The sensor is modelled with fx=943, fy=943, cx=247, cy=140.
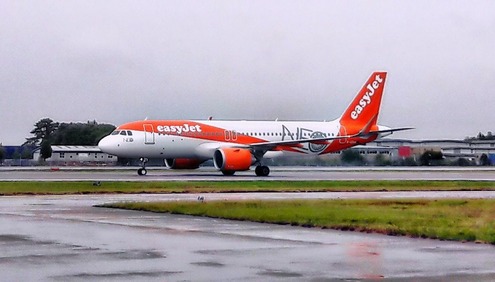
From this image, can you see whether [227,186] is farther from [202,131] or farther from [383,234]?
[383,234]

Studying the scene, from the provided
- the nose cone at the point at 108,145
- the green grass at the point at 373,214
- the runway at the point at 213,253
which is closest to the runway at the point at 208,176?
the nose cone at the point at 108,145

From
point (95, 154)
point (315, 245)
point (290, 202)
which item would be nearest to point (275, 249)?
point (315, 245)

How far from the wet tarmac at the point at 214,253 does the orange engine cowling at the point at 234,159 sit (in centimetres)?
3374

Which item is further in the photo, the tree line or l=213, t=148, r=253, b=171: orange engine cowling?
the tree line

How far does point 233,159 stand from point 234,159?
2.7 inches

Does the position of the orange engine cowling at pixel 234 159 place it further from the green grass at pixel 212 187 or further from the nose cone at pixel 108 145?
the green grass at pixel 212 187

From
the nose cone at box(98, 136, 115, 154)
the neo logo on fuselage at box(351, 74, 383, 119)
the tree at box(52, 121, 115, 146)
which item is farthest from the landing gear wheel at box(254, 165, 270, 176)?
the tree at box(52, 121, 115, 146)

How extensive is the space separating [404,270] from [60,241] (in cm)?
687

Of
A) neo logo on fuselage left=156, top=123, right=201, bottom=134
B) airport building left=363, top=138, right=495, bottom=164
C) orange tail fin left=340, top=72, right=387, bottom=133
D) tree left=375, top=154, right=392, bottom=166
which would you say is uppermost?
orange tail fin left=340, top=72, right=387, bottom=133

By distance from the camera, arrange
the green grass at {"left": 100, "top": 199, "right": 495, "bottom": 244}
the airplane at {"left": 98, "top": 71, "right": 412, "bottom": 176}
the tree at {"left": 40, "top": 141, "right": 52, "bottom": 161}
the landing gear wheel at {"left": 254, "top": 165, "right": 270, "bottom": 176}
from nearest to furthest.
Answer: the green grass at {"left": 100, "top": 199, "right": 495, "bottom": 244} < the airplane at {"left": 98, "top": 71, "right": 412, "bottom": 176} < the landing gear wheel at {"left": 254, "top": 165, "right": 270, "bottom": 176} < the tree at {"left": 40, "top": 141, "right": 52, "bottom": 161}

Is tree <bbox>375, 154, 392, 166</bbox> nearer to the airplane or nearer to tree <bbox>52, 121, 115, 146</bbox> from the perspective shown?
the airplane

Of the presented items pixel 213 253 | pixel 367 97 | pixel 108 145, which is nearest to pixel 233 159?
pixel 108 145

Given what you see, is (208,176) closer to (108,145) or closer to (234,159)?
(234,159)

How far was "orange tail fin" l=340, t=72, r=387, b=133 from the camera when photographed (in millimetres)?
66562
